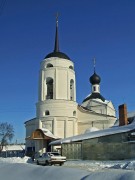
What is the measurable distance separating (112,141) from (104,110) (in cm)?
3680

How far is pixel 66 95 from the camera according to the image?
197ft

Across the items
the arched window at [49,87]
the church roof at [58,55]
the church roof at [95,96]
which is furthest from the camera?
the church roof at [95,96]

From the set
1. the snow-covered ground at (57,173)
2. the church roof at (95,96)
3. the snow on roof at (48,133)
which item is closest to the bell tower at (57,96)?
the snow on roof at (48,133)

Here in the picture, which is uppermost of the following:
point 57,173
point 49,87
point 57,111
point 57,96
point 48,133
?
point 49,87

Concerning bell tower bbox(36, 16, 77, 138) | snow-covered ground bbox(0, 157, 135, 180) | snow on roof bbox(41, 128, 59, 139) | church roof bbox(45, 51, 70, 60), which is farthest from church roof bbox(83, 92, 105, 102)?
snow-covered ground bbox(0, 157, 135, 180)

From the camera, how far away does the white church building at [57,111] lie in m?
57.6

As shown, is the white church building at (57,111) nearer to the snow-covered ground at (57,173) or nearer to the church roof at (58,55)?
the church roof at (58,55)

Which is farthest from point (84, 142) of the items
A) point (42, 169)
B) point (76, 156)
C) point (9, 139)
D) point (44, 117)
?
point (9, 139)

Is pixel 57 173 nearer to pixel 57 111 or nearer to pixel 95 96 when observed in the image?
pixel 57 111

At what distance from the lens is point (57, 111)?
58625 mm

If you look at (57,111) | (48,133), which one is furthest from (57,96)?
(48,133)

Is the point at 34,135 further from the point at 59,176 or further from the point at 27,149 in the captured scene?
the point at 59,176

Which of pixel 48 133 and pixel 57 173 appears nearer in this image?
pixel 57 173

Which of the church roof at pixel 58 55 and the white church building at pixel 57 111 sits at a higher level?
the church roof at pixel 58 55
